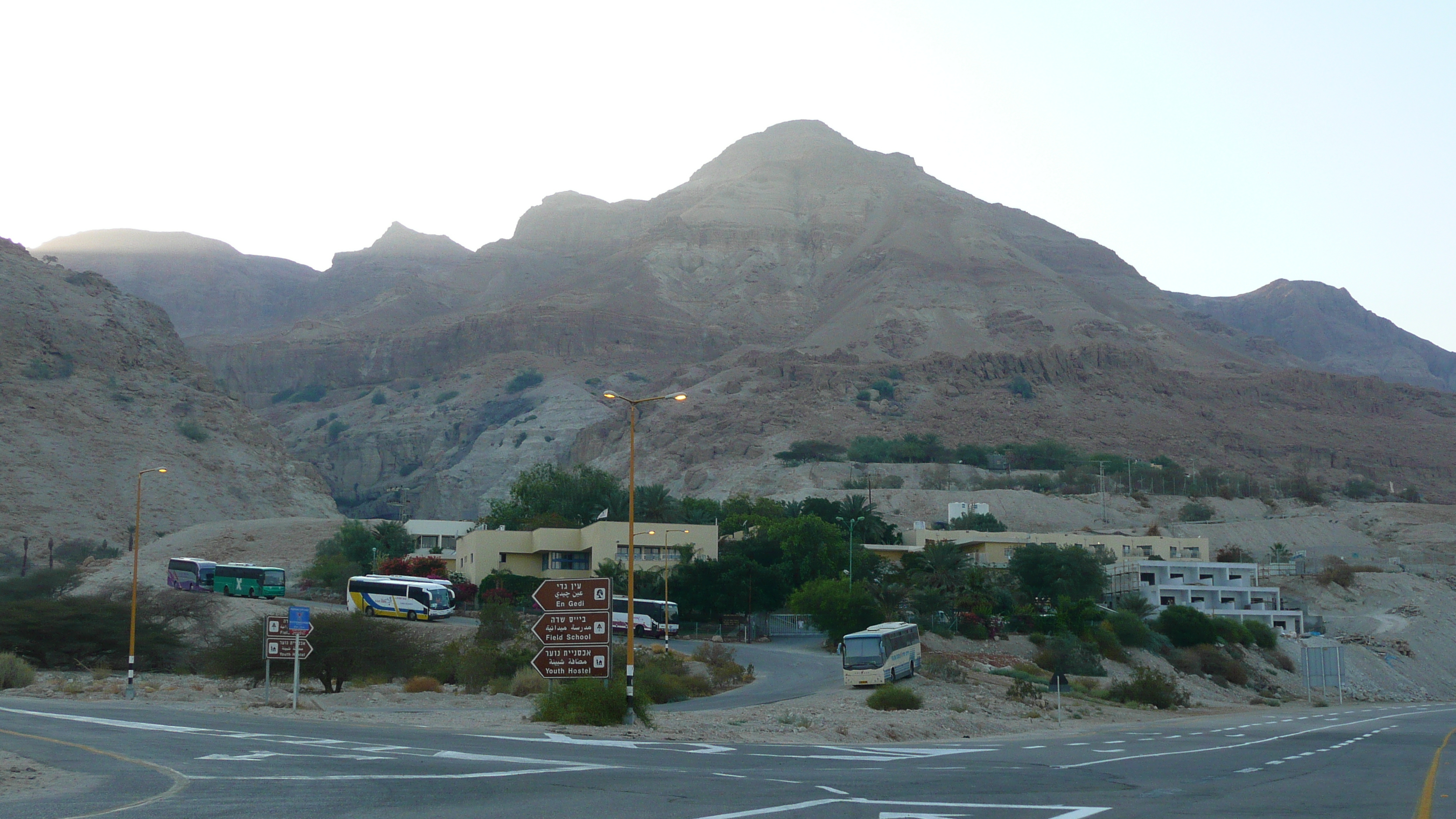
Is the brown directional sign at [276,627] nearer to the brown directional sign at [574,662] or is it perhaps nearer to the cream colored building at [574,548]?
the brown directional sign at [574,662]

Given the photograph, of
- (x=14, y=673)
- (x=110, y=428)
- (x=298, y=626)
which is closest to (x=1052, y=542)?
→ (x=298, y=626)

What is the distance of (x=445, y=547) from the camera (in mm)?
103188

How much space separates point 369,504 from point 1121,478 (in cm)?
11327

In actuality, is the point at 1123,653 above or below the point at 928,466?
below

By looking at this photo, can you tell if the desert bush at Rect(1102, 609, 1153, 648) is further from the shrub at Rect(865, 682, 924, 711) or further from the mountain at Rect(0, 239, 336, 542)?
the mountain at Rect(0, 239, 336, 542)

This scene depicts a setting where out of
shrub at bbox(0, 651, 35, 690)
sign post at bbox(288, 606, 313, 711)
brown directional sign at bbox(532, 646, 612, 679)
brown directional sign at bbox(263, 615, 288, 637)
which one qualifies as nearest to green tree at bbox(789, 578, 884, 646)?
brown directional sign at bbox(263, 615, 288, 637)

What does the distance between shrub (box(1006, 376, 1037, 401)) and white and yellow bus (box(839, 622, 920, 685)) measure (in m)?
143

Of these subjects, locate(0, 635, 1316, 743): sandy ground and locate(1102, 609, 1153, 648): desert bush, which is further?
locate(1102, 609, 1153, 648): desert bush

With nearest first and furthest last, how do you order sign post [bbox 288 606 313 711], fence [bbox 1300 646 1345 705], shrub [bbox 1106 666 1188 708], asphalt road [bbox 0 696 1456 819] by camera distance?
asphalt road [bbox 0 696 1456 819]
sign post [bbox 288 606 313 711]
shrub [bbox 1106 666 1188 708]
fence [bbox 1300 646 1345 705]

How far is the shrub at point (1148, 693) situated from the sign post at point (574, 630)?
3157 cm

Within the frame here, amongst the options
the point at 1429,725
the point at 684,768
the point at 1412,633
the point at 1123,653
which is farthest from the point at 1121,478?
the point at 684,768

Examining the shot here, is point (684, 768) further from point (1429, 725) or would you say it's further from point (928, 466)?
point (928, 466)

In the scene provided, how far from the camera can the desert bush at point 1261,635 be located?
78.6 meters

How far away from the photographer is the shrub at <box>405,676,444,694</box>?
39438 millimetres
